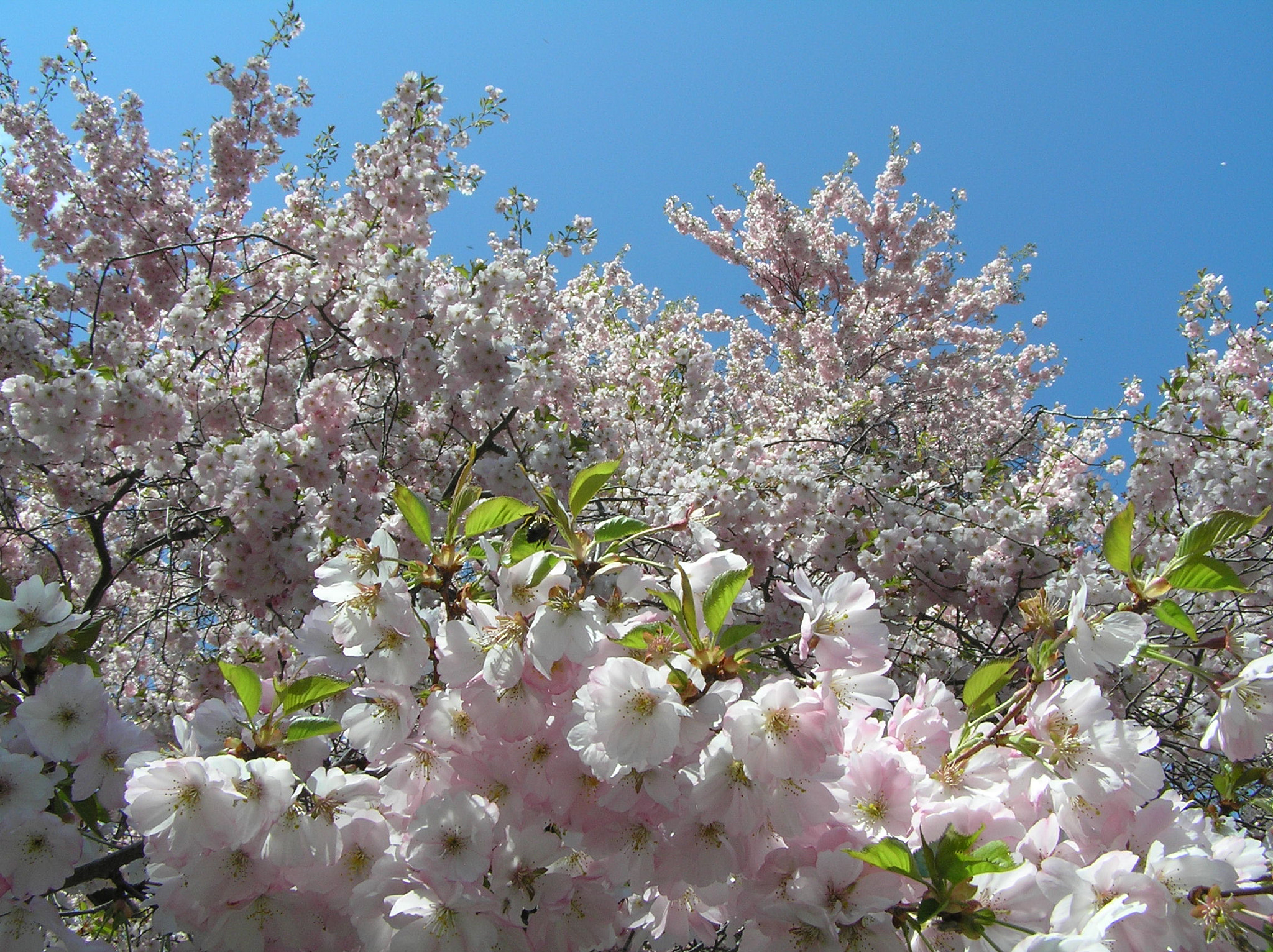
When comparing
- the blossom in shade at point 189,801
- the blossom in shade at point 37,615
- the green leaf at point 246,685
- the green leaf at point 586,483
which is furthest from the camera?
the blossom in shade at point 37,615

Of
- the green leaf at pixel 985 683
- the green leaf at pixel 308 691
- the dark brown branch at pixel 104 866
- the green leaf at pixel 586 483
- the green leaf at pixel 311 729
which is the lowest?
the dark brown branch at pixel 104 866

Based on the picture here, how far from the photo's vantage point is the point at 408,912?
97 cm

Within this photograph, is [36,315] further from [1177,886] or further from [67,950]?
[1177,886]

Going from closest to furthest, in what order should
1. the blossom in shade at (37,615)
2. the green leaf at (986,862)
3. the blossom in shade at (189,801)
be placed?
the green leaf at (986,862) < the blossom in shade at (189,801) < the blossom in shade at (37,615)

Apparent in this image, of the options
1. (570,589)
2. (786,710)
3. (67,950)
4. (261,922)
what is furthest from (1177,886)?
(67,950)

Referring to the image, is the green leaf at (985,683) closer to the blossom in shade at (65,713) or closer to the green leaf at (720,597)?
the green leaf at (720,597)

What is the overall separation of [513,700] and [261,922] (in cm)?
52

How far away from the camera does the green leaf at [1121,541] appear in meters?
1.07

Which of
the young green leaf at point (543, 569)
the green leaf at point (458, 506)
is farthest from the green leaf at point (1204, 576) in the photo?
the green leaf at point (458, 506)

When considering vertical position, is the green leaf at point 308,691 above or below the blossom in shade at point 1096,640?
below

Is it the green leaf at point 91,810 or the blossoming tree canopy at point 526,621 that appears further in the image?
the green leaf at point 91,810

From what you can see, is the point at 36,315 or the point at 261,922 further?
the point at 36,315

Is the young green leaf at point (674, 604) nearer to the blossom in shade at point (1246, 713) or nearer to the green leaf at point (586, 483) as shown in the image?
the green leaf at point (586, 483)

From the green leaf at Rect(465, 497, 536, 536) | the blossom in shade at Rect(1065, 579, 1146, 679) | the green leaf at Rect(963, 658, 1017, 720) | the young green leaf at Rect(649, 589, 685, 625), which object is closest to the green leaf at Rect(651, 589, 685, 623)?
the young green leaf at Rect(649, 589, 685, 625)
